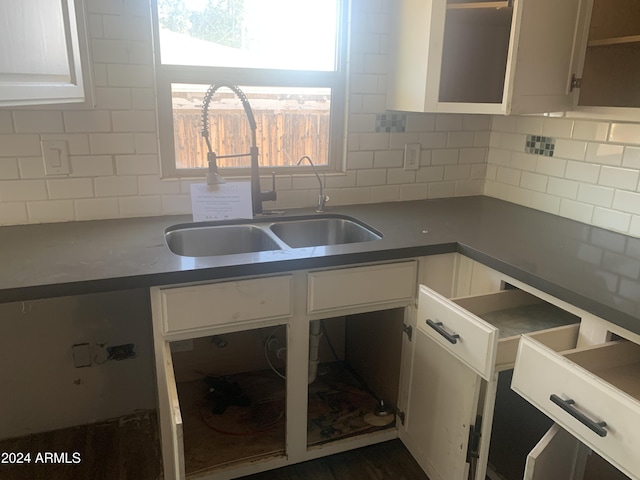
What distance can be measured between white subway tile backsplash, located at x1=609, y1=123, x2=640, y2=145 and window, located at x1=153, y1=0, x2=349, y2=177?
1.05 m

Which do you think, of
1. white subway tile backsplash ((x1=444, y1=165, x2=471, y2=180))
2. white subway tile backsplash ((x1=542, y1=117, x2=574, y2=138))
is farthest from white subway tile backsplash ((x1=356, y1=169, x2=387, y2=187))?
white subway tile backsplash ((x1=542, y1=117, x2=574, y2=138))

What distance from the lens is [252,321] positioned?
154cm

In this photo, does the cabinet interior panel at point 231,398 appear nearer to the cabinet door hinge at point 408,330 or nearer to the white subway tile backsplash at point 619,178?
the cabinet door hinge at point 408,330

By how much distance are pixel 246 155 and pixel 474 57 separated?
1.05 metres

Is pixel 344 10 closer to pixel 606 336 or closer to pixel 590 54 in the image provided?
pixel 590 54

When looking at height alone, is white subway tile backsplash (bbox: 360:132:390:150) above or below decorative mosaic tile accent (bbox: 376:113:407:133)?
below

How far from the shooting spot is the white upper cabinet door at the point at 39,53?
41.4 inches

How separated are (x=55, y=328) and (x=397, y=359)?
52.1 inches

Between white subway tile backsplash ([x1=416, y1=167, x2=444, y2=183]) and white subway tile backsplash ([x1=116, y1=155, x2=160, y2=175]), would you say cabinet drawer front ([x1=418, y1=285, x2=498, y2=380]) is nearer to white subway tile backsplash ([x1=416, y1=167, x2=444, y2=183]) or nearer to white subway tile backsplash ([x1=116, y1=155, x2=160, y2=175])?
white subway tile backsplash ([x1=416, y1=167, x2=444, y2=183])

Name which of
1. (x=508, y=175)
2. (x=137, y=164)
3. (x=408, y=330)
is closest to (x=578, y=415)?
(x=408, y=330)

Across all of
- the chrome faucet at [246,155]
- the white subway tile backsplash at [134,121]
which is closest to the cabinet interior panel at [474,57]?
the chrome faucet at [246,155]

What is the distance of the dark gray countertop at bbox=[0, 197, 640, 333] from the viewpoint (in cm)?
129

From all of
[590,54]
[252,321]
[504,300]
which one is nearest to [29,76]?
[252,321]

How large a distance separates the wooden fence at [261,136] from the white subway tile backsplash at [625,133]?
111 centimetres
